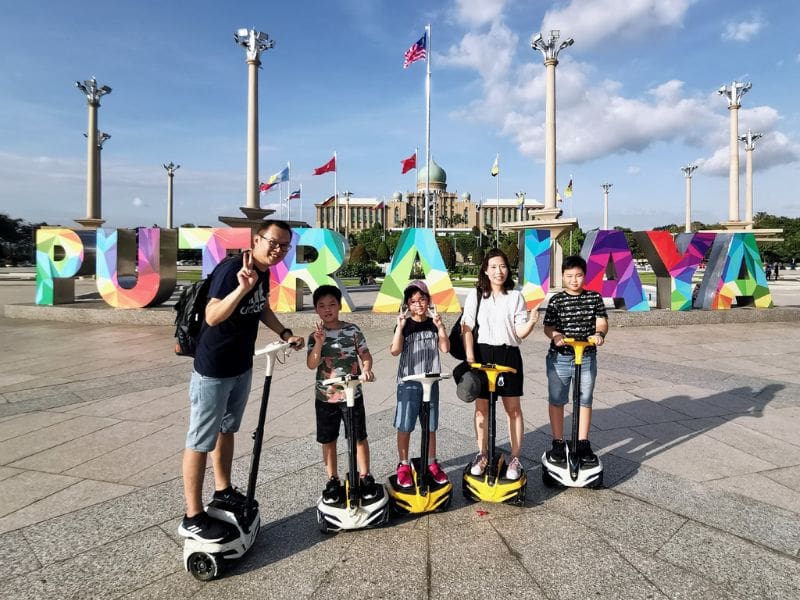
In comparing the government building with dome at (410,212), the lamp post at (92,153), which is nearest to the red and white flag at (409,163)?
the lamp post at (92,153)

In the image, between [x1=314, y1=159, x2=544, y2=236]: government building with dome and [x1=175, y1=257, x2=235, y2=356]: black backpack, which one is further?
[x1=314, y1=159, x2=544, y2=236]: government building with dome

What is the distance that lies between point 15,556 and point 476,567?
2.61 m

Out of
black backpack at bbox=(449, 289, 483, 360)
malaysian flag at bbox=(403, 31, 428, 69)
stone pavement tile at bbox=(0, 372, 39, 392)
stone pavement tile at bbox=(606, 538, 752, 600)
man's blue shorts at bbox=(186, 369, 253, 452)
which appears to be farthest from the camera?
A: malaysian flag at bbox=(403, 31, 428, 69)

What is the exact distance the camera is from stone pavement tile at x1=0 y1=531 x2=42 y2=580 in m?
2.64

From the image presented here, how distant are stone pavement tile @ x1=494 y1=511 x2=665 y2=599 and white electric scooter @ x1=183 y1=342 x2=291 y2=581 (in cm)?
151

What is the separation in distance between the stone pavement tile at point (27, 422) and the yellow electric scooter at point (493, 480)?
4.41 metres

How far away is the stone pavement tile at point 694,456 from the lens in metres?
3.91

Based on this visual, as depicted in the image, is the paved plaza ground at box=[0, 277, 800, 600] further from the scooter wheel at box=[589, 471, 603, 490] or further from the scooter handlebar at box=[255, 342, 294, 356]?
the scooter handlebar at box=[255, 342, 294, 356]

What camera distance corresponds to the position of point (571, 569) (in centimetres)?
264

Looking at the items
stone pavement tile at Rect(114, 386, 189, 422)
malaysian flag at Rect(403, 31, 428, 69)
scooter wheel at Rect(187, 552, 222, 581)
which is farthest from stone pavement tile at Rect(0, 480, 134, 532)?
malaysian flag at Rect(403, 31, 428, 69)

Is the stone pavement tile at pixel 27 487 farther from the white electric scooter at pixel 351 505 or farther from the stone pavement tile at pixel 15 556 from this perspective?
the white electric scooter at pixel 351 505

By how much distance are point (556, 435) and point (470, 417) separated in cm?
156

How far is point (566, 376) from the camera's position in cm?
376

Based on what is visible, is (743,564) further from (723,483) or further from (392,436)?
(392,436)
